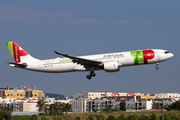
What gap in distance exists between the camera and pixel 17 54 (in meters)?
59.1

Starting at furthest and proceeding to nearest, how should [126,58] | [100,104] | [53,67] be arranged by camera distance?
[100,104] < [53,67] < [126,58]

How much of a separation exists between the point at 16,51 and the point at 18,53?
29.0 inches

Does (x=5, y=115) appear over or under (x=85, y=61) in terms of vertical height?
under

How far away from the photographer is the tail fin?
5825cm

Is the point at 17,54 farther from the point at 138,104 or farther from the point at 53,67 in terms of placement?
the point at 138,104

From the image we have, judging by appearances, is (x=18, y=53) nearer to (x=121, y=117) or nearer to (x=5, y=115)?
(x=5, y=115)

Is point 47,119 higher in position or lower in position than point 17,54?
lower

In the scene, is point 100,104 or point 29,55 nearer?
point 29,55

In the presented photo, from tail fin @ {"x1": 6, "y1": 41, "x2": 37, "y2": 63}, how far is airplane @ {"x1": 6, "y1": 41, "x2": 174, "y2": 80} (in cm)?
42

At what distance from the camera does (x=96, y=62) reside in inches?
2020

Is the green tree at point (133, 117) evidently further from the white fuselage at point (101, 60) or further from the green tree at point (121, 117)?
the white fuselage at point (101, 60)

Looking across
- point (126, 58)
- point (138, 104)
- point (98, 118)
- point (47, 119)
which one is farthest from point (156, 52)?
point (138, 104)

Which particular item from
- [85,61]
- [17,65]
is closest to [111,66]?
[85,61]

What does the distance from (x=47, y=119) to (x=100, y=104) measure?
8048cm
